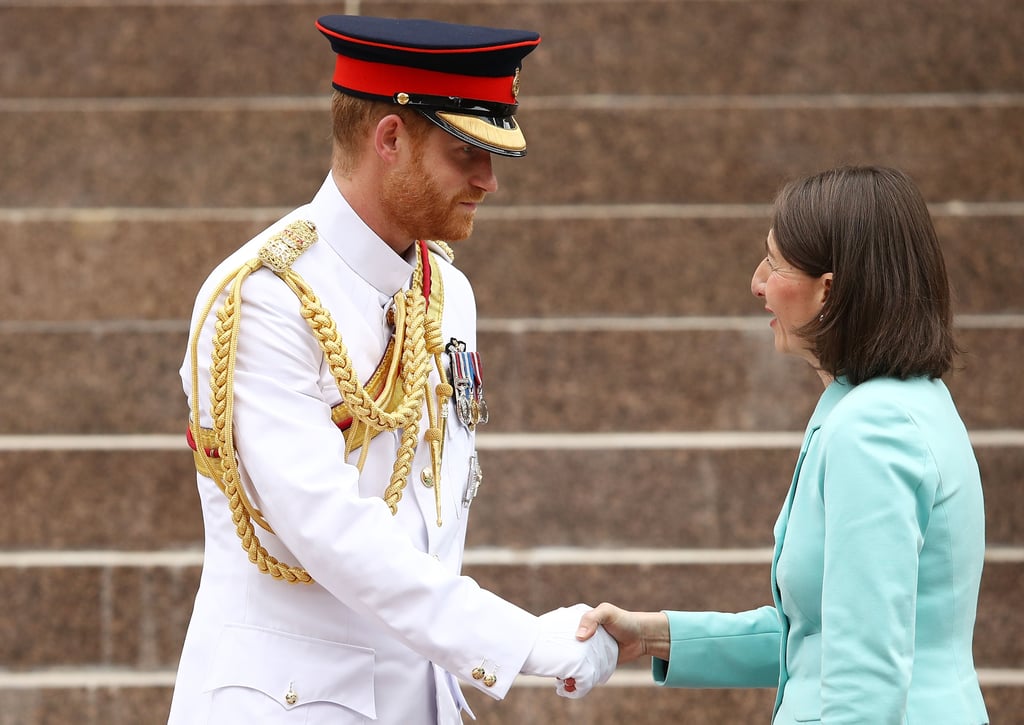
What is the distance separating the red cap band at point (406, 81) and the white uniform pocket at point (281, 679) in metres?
0.79

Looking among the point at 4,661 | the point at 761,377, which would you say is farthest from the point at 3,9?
the point at 761,377

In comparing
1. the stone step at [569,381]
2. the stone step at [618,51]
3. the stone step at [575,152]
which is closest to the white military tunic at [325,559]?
the stone step at [569,381]

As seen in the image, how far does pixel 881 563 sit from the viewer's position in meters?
1.62

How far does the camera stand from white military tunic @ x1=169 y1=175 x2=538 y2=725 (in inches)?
72.7

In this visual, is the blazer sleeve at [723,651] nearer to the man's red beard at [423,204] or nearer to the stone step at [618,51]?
the man's red beard at [423,204]

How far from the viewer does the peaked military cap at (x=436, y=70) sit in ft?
6.35

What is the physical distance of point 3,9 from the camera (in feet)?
13.9

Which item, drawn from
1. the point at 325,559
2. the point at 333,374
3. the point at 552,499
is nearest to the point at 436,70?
the point at 333,374

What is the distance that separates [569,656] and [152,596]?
A: 1753 mm

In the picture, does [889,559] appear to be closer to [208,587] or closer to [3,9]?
[208,587]

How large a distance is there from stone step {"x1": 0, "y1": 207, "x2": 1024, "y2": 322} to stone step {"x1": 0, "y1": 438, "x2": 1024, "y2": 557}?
0.49 meters

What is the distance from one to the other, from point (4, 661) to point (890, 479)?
2557 mm

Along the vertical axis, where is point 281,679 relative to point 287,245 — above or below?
below

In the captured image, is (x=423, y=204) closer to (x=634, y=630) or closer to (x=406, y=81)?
(x=406, y=81)
